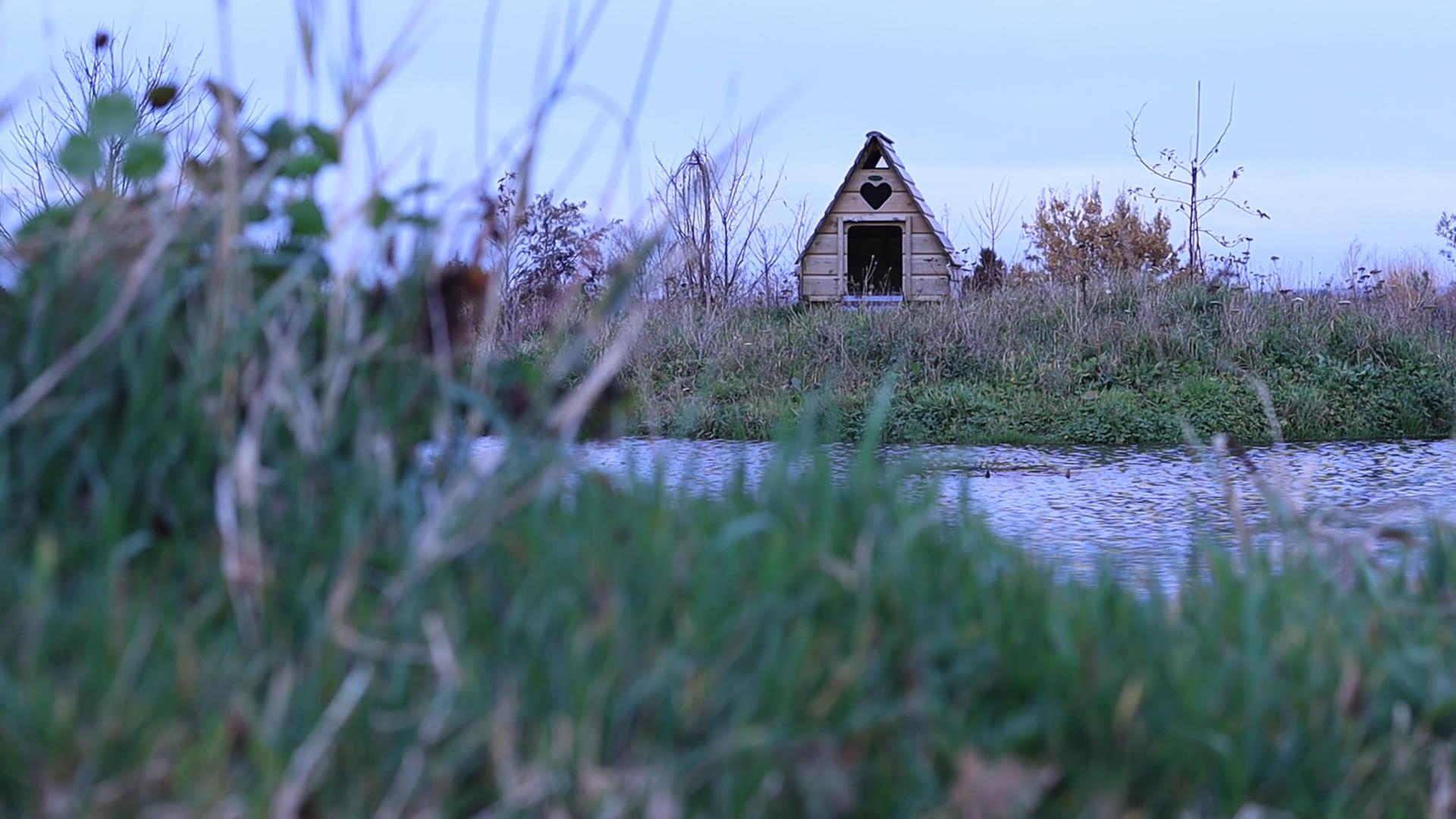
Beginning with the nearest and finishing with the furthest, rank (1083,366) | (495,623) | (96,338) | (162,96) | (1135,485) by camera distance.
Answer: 1. (495,623)
2. (96,338)
3. (162,96)
4. (1135,485)
5. (1083,366)

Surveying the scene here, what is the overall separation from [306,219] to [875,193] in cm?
1470

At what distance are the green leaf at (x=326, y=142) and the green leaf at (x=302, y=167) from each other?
30mm

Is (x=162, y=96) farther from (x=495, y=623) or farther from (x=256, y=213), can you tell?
(x=495, y=623)

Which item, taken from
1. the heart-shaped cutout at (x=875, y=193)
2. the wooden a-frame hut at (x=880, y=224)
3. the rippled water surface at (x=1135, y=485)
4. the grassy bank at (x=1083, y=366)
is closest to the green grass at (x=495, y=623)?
the rippled water surface at (x=1135, y=485)

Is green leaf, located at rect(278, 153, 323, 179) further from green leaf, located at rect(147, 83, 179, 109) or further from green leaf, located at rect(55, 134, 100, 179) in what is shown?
green leaf, located at rect(147, 83, 179, 109)

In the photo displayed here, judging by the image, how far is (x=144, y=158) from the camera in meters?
2.11

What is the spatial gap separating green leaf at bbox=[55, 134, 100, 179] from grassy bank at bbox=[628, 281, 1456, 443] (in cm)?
720

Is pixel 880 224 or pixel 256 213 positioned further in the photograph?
pixel 880 224

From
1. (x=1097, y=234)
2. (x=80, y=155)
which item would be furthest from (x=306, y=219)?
(x=1097, y=234)

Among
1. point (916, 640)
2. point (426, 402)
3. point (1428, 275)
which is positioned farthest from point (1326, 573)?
point (1428, 275)

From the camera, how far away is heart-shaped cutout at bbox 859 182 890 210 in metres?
16.3

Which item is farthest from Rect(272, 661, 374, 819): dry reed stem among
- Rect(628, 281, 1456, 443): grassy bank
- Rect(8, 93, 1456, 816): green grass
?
Rect(628, 281, 1456, 443): grassy bank

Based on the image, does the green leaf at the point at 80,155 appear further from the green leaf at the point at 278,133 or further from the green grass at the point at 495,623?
the green leaf at the point at 278,133

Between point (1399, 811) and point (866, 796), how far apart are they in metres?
0.71
